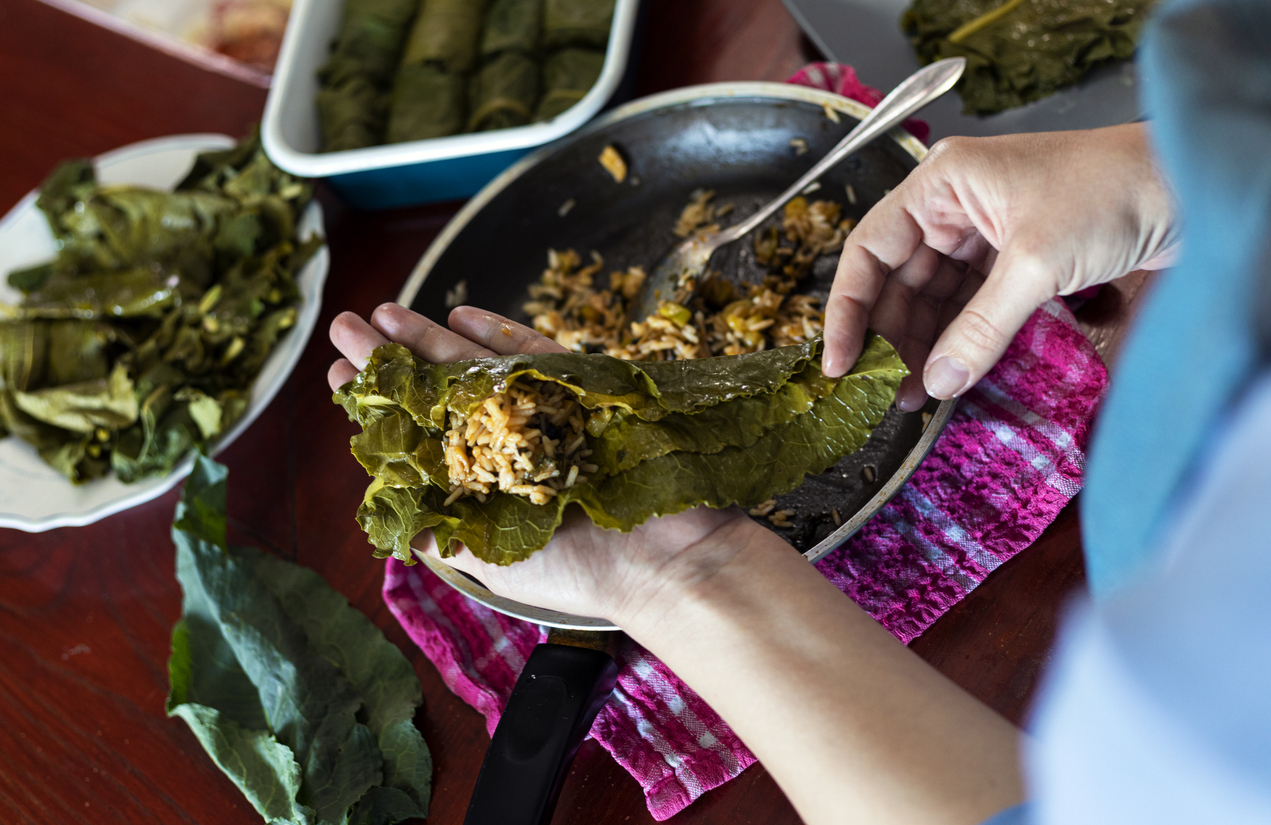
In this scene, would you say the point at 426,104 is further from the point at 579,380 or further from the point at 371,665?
the point at 371,665

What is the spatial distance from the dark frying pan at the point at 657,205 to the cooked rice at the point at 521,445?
0.21 metres

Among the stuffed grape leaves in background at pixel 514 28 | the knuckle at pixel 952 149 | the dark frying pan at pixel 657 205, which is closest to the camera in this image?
the knuckle at pixel 952 149

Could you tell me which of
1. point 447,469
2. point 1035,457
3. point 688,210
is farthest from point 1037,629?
point 688,210

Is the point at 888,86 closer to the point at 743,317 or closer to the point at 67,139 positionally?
the point at 743,317

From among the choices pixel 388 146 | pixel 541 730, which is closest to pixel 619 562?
pixel 541 730

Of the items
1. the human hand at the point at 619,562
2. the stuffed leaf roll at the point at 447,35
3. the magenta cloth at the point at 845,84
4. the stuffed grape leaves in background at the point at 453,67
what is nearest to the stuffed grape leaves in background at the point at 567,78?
the stuffed grape leaves in background at the point at 453,67

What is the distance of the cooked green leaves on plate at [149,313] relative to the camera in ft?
5.72

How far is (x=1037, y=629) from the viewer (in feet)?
3.85

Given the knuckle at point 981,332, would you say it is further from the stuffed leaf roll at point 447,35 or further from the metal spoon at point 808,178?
the stuffed leaf roll at point 447,35

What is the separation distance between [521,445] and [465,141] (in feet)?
3.00

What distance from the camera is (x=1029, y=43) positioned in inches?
64.8

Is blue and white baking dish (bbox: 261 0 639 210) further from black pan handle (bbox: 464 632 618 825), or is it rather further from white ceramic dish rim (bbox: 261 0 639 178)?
black pan handle (bbox: 464 632 618 825)

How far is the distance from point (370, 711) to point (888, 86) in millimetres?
1684

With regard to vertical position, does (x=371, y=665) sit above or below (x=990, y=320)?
below
